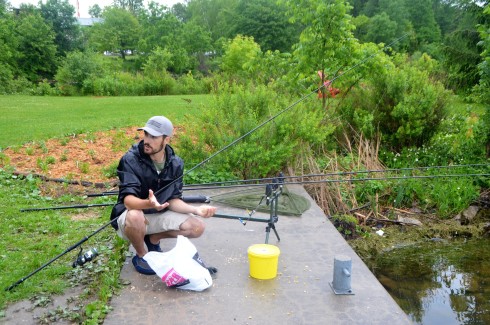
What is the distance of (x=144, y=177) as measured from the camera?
3.51 m

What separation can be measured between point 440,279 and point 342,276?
2275mm

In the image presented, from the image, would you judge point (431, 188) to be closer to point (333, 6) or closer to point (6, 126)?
point (333, 6)

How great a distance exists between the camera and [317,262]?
388 centimetres

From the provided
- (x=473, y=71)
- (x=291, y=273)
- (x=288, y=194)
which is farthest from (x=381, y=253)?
(x=473, y=71)

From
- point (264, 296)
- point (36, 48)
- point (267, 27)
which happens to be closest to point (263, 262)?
point (264, 296)

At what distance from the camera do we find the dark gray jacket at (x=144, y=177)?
3.41 metres

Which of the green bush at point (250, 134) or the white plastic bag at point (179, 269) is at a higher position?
the green bush at point (250, 134)

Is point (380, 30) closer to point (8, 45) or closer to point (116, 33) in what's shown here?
point (116, 33)

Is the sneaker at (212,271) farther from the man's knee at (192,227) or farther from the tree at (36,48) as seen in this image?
the tree at (36,48)

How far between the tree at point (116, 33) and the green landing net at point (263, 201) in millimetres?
42322

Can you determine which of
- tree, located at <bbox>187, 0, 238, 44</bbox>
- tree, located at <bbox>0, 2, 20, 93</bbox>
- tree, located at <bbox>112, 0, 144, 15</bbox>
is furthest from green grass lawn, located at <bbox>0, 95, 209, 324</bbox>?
tree, located at <bbox>112, 0, 144, 15</bbox>

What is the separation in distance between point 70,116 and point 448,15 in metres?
49.9

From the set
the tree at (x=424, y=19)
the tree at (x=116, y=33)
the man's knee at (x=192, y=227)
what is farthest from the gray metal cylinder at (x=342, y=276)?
the tree at (x=424, y=19)

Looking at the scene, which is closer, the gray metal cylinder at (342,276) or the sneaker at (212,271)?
the gray metal cylinder at (342,276)
